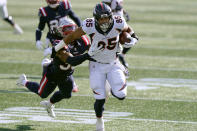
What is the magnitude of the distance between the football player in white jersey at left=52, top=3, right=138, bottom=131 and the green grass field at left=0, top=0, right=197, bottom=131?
0.46 metres

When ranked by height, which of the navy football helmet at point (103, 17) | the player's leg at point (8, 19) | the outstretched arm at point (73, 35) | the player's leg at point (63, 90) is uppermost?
the navy football helmet at point (103, 17)

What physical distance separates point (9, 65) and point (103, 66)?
4911 mm

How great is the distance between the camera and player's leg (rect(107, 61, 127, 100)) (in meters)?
6.07

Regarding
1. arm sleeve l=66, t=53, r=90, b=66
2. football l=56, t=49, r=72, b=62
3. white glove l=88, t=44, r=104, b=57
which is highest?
white glove l=88, t=44, r=104, b=57

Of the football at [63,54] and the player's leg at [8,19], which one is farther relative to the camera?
the player's leg at [8,19]

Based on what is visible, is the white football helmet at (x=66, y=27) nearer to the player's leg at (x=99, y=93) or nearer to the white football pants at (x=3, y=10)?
the player's leg at (x=99, y=93)

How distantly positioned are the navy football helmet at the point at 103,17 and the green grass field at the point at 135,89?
122 cm

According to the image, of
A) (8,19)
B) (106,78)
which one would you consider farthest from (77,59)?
(8,19)

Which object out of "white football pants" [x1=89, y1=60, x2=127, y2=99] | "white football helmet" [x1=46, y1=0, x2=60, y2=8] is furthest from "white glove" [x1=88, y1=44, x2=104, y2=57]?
"white football helmet" [x1=46, y1=0, x2=60, y2=8]

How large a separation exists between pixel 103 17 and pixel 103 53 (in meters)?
0.46

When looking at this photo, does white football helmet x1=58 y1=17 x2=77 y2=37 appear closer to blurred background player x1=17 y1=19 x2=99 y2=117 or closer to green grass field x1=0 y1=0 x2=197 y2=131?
blurred background player x1=17 y1=19 x2=99 y2=117

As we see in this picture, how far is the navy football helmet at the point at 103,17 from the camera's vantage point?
600 centimetres

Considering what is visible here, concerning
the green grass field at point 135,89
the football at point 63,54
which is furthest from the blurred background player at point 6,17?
the football at point 63,54

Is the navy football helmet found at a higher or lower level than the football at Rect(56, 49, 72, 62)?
higher
